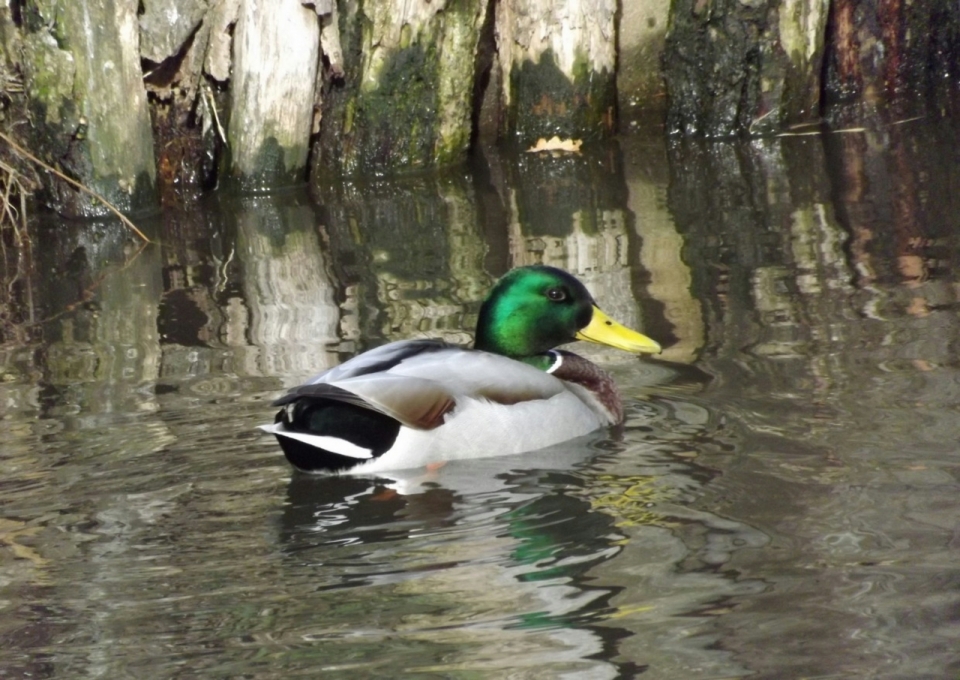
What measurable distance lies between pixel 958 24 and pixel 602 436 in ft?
25.0

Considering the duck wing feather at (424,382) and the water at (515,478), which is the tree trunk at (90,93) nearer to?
the water at (515,478)

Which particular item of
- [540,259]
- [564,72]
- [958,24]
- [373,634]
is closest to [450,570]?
[373,634]

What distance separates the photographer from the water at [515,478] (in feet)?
11.1

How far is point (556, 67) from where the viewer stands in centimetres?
1045

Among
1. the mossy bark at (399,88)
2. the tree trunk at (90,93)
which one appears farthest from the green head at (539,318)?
the mossy bark at (399,88)

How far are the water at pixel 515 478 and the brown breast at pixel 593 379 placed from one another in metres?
0.07

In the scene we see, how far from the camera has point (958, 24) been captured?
37.8 feet

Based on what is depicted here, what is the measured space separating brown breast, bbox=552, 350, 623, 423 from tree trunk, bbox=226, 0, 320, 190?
14.2 ft

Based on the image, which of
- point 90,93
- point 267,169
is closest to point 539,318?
point 90,93

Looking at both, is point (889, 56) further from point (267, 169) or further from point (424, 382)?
point (424, 382)

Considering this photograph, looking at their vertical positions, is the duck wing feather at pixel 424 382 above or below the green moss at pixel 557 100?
below

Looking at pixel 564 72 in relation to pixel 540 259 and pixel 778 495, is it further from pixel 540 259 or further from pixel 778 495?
pixel 778 495

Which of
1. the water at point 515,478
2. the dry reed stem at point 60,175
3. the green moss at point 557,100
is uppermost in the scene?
the green moss at point 557,100

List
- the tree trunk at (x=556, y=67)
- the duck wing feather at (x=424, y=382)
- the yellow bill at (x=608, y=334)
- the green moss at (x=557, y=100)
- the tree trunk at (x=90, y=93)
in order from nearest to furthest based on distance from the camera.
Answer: the duck wing feather at (x=424, y=382), the yellow bill at (x=608, y=334), the tree trunk at (x=90, y=93), the tree trunk at (x=556, y=67), the green moss at (x=557, y=100)
